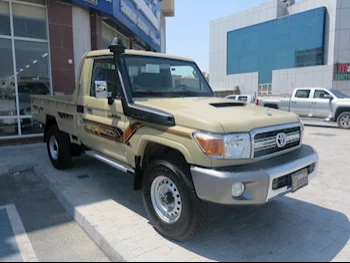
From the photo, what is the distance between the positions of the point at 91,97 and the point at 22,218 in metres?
2.01

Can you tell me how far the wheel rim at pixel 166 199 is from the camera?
3.28 m

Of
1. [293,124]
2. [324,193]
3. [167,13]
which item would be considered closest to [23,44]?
[293,124]

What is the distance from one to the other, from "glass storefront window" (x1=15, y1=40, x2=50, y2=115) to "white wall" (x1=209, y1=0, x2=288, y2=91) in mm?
34073

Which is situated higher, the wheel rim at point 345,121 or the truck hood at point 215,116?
the truck hood at point 215,116

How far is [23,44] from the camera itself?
8.62 metres

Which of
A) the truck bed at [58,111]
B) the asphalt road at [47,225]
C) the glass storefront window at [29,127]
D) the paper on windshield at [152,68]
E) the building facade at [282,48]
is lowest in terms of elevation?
the asphalt road at [47,225]

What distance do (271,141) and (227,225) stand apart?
1.25 metres

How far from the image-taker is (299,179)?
11.0 feet

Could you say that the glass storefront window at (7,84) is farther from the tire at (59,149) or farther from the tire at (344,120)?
the tire at (344,120)

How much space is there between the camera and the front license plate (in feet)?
10.6

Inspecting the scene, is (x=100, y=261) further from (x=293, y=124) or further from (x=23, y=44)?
(x=23, y=44)

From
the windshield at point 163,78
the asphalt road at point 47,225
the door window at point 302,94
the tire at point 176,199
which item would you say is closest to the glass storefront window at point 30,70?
the asphalt road at point 47,225

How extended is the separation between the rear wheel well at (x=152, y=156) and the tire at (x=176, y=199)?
0.03 metres

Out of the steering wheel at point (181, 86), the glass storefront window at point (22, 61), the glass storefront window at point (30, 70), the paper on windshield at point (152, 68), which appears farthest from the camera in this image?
the glass storefront window at point (30, 70)
